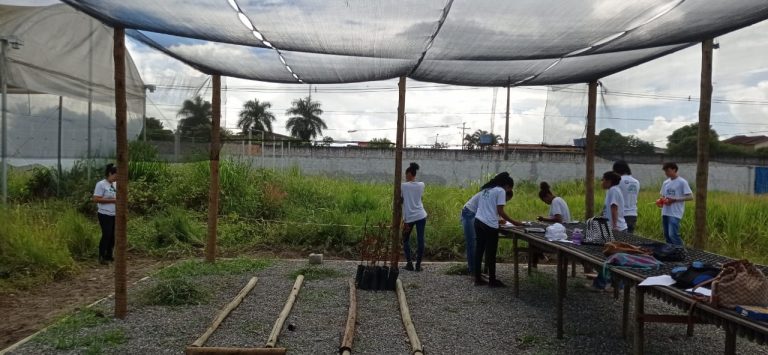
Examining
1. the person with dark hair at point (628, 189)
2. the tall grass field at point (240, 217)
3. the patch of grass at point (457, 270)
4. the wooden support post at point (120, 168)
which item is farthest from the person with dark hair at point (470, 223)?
the wooden support post at point (120, 168)

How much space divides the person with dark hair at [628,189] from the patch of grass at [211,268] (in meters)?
4.85

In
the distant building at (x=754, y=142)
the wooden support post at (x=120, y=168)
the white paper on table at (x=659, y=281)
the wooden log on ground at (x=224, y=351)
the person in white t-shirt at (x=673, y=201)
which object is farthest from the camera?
the distant building at (x=754, y=142)

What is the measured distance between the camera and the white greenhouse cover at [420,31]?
14.3ft

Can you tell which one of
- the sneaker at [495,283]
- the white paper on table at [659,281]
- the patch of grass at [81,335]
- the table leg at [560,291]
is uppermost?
the white paper on table at [659,281]

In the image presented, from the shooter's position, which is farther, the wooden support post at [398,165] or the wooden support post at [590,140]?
the wooden support post at [590,140]

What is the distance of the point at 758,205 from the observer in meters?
9.84

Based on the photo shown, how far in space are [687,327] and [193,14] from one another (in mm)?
5133

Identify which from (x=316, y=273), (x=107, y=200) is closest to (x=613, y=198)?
(x=316, y=273)

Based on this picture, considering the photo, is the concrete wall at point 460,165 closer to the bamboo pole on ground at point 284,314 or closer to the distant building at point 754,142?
the bamboo pole on ground at point 284,314

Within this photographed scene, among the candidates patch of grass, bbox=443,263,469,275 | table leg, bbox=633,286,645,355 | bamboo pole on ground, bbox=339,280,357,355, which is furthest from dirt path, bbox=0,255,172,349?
table leg, bbox=633,286,645,355

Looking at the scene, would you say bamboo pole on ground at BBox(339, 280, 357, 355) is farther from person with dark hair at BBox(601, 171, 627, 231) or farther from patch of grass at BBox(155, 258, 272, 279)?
person with dark hair at BBox(601, 171, 627, 231)

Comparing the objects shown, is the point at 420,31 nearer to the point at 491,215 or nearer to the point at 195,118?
the point at 491,215

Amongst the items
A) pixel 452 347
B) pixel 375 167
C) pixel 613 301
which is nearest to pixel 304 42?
pixel 452 347

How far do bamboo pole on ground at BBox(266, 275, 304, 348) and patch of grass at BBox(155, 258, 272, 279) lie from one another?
1.11 meters
